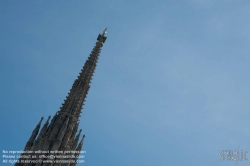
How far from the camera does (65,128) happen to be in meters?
66.2

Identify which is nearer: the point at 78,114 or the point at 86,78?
the point at 78,114

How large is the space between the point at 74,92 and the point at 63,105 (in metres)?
3.79

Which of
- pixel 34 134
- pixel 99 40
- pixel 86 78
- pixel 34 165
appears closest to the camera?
pixel 34 165

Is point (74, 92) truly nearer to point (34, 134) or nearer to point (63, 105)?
point (63, 105)

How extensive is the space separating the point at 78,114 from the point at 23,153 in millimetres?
13693

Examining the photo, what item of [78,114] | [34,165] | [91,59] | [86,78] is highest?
[91,59]

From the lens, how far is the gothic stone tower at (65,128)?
63.2 m

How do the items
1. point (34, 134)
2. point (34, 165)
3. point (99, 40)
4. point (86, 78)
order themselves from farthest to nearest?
point (99, 40), point (86, 78), point (34, 134), point (34, 165)

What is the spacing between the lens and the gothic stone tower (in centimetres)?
6316

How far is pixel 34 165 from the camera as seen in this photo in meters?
61.6

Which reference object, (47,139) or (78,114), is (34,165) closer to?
(47,139)

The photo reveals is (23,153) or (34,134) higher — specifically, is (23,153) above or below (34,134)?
below

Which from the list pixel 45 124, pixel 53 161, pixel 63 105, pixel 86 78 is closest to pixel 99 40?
pixel 86 78

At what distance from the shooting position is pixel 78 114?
234ft
